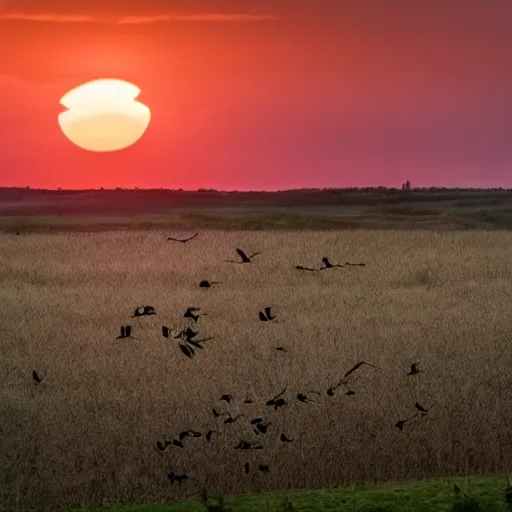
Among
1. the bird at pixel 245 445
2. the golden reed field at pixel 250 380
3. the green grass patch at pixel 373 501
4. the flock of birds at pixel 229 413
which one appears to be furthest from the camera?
the golden reed field at pixel 250 380

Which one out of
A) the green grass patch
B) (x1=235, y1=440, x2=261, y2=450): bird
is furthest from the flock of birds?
the green grass patch

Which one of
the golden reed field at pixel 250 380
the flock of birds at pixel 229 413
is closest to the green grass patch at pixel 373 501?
the flock of birds at pixel 229 413

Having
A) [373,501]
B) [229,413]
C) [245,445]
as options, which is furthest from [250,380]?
[373,501]

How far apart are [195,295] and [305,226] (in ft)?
91.6

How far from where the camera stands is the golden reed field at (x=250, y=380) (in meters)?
9.40

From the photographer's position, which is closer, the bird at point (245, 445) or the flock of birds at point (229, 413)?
the flock of birds at point (229, 413)

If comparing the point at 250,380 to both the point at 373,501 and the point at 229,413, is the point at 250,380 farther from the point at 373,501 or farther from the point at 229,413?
the point at 373,501

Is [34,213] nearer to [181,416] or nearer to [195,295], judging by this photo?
[195,295]

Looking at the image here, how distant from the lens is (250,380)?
13.0 meters

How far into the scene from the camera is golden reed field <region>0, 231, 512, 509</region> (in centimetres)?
940

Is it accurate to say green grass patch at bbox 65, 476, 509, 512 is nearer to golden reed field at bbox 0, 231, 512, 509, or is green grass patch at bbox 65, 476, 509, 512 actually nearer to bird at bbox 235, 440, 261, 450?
bird at bbox 235, 440, 261, 450

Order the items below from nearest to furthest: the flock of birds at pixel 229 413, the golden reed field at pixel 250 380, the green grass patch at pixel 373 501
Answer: the green grass patch at pixel 373 501 → the flock of birds at pixel 229 413 → the golden reed field at pixel 250 380

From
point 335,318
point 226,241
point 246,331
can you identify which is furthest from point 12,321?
point 226,241

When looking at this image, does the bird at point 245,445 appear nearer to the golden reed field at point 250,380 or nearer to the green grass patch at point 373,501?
the golden reed field at point 250,380
